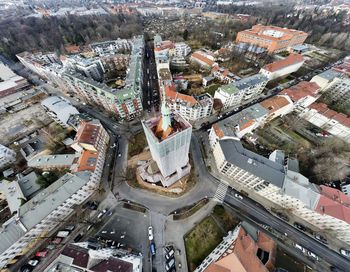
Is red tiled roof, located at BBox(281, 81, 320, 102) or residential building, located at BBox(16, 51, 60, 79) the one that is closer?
red tiled roof, located at BBox(281, 81, 320, 102)

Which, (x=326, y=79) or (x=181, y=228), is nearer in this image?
(x=181, y=228)

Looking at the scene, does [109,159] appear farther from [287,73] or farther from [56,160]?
[287,73]

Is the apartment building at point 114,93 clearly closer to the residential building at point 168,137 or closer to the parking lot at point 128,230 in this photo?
the residential building at point 168,137

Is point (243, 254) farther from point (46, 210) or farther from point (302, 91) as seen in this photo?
point (302, 91)

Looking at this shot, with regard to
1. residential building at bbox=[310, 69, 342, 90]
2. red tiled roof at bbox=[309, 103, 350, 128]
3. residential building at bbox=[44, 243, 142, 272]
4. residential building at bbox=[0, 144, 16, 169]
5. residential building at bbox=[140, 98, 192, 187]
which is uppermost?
residential building at bbox=[140, 98, 192, 187]

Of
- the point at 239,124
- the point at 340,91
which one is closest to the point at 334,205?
the point at 239,124

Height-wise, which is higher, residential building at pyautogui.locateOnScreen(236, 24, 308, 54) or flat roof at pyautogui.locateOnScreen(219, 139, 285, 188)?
residential building at pyautogui.locateOnScreen(236, 24, 308, 54)

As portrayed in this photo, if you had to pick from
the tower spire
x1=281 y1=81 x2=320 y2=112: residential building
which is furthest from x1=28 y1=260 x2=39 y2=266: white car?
x1=281 y1=81 x2=320 y2=112: residential building

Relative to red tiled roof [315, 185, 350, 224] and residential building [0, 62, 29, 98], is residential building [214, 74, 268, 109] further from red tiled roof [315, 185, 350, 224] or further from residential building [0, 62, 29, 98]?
residential building [0, 62, 29, 98]
